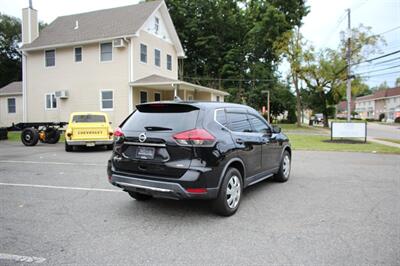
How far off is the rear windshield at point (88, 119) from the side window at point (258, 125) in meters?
9.03

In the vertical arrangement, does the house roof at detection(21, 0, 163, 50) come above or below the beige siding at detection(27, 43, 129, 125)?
above

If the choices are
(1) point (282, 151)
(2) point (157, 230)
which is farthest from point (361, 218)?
(2) point (157, 230)

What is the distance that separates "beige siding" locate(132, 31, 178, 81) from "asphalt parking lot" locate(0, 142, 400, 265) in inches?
550

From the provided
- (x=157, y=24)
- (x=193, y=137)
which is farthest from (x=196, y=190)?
(x=157, y=24)

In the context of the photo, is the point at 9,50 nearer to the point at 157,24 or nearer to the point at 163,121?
the point at 157,24

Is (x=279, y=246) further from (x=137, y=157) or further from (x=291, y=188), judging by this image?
(x=291, y=188)

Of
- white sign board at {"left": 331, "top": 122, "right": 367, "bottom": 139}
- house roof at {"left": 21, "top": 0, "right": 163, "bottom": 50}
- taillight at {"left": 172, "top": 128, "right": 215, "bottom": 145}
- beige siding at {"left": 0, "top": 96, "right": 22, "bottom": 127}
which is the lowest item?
white sign board at {"left": 331, "top": 122, "right": 367, "bottom": 139}

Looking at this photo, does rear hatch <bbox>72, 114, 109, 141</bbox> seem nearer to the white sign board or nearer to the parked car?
the parked car

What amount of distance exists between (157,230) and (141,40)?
18094 mm

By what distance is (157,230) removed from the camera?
13.2 ft

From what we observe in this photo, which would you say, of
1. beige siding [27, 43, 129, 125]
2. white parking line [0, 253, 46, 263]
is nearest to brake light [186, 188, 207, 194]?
white parking line [0, 253, 46, 263]

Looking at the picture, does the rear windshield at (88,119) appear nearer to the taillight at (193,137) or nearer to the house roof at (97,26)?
the house roof at (97,26)

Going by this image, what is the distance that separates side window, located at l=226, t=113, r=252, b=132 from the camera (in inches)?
199

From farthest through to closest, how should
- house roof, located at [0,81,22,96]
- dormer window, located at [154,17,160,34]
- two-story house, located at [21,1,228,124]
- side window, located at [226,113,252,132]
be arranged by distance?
house roof, located at [0,81,22,96] < dormer window, located at [154,17,160,34] < two-story house, located at [21,1,228,124] < side window, located at [226,113,252,132]
